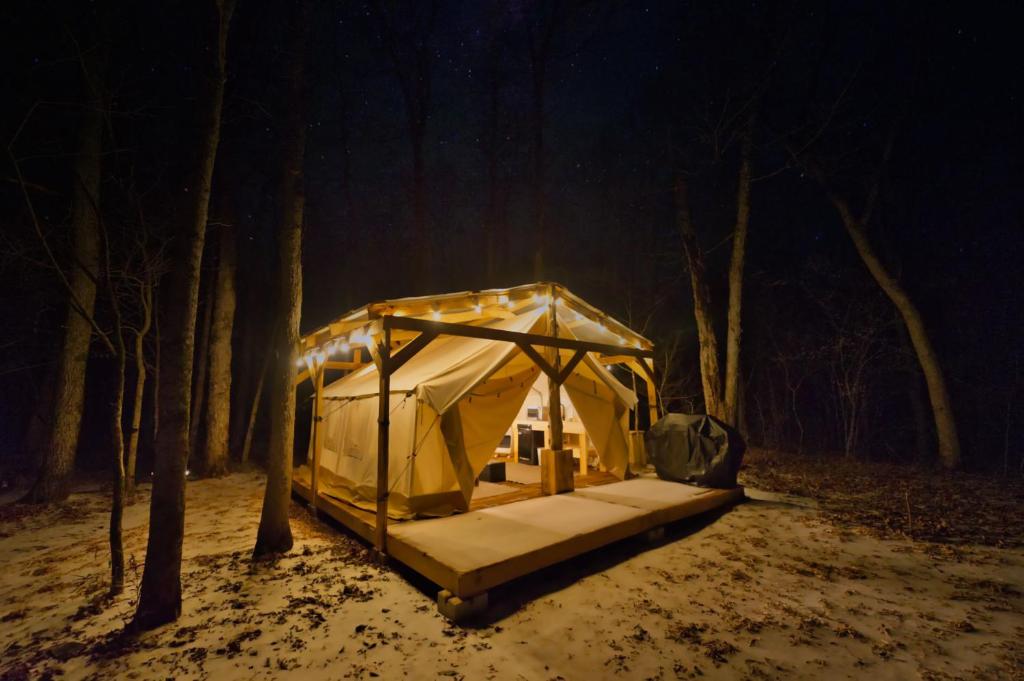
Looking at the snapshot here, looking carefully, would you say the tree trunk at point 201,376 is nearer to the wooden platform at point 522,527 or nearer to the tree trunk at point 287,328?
the wooden platform at point 522,527

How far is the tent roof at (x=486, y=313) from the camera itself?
15.9ft

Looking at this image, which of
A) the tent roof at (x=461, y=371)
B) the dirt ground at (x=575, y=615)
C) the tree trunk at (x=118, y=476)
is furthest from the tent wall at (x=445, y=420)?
the tree trunk at (x=118, y=476)

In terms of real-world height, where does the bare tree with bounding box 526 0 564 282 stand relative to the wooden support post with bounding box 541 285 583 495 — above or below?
above

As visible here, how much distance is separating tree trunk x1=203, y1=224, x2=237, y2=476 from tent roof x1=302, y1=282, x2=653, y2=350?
138 inches

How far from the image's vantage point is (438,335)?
4684 millimetres

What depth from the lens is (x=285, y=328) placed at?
445 centimetres

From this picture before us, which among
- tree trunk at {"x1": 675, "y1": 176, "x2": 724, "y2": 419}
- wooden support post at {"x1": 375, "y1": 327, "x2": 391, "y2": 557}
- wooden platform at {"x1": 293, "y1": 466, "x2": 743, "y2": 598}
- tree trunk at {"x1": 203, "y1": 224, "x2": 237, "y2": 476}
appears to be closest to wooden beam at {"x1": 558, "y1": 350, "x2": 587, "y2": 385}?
wooden platform at {"x1": 293, "y1": 466, "x2": 743, "y2": 598}

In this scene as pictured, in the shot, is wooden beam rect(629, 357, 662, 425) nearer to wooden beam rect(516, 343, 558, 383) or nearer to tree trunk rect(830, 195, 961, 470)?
wooden beam rect(516, 343, 558, 383)

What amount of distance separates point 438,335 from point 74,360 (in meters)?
5.95

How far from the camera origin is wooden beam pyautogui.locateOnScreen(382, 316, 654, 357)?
14.5 feet

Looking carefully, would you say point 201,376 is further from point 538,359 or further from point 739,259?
point 739,259

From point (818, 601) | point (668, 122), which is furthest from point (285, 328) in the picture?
point (668, 122)

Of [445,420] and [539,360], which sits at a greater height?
[539,360]

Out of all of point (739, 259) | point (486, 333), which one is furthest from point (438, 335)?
point (739, 259)
